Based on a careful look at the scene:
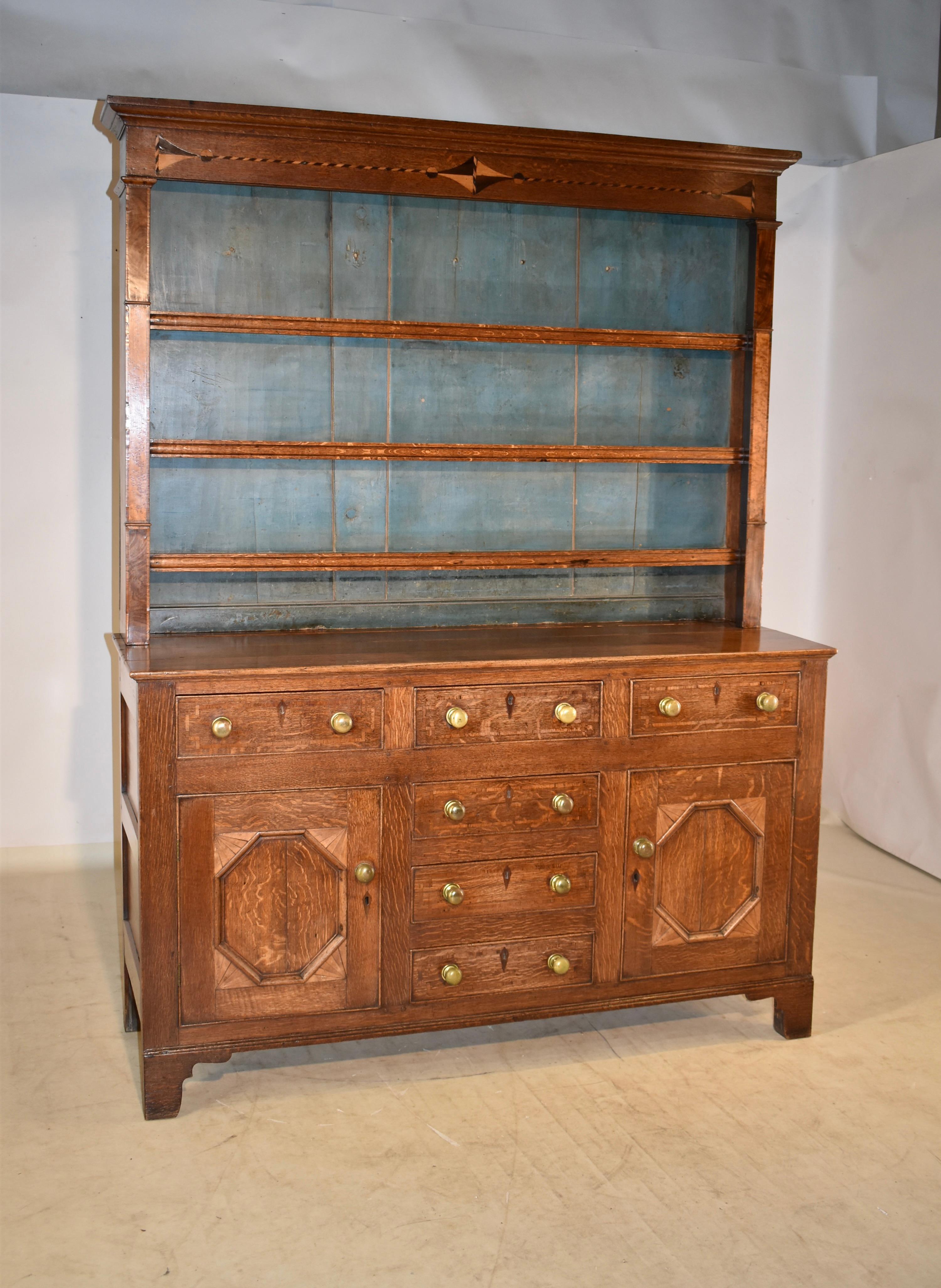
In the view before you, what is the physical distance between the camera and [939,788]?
4.16 metres

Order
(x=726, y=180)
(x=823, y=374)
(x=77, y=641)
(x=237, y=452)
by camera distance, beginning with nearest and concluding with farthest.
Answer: (x=237, y=452) < (x=726, y=180) < (x=77, y=641) < (x=823, y=374)

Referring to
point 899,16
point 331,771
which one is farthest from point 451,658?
point 899,16

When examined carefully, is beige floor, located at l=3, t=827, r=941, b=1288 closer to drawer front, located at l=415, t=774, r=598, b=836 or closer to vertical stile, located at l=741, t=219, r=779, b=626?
drawer front, located at l=415, t=774, r=598, b=836

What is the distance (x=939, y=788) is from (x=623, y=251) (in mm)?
2190

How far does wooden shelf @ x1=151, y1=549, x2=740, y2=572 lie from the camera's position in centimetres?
299

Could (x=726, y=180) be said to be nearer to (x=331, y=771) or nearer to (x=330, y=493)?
(x=330, y=493)

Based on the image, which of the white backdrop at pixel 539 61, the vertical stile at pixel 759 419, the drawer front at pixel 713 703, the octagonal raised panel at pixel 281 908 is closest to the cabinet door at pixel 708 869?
the drawer front at pixel 713 703

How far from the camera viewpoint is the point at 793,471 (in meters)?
4.65

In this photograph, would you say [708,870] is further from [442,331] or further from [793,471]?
[793,471]

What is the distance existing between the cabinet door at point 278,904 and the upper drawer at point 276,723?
0.11 metres

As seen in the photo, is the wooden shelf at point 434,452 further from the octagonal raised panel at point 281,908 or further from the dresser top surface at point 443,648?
the octagonal raised panel at point 281,908

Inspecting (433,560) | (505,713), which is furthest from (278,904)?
(433,560)

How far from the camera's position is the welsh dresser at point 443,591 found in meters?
2.67

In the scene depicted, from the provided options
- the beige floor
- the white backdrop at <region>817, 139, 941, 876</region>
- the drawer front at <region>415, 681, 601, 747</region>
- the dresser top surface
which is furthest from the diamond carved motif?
the beige floor
